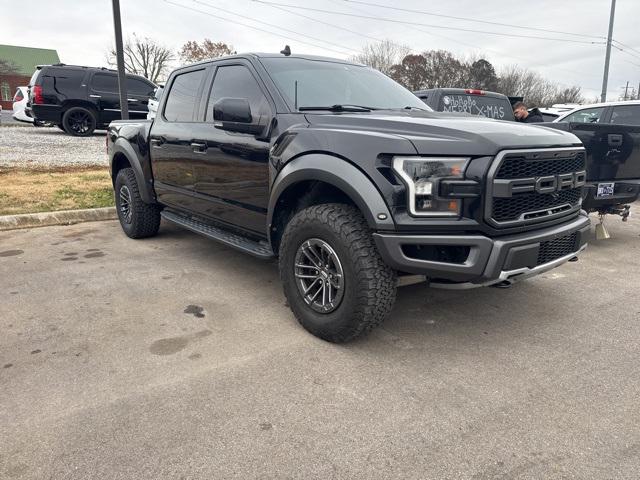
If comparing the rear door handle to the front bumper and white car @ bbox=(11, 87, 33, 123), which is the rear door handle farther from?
white car @ bbox=(11, 87, 33, 123)

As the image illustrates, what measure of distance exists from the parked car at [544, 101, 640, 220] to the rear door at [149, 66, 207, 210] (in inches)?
142

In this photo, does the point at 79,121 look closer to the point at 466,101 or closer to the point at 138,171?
the point at 138,171

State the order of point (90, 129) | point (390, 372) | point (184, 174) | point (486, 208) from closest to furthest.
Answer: point (486, 208)
point (390, 372)
point (184, 174)
point (90, 129)

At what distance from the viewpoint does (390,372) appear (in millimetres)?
2838

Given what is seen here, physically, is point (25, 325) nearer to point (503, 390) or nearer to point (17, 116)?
point (503, 390)

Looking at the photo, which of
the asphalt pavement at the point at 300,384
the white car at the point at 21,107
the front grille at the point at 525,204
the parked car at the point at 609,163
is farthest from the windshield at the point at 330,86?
the white car at the point at 21,107

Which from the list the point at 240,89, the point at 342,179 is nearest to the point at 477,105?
the point at 240,89

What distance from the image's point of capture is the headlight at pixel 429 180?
104 inches

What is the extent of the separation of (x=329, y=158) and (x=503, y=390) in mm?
1641

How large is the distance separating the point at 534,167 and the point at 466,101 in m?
4.81

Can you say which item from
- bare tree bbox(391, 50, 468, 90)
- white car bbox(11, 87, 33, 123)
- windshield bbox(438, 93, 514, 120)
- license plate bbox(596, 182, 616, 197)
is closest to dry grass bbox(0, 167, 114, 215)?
windshield bbox(438, 93, 514, 120)

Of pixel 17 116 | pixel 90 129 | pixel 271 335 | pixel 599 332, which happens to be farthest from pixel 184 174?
pixel 17 116

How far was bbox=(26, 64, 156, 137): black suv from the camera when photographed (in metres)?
14.0

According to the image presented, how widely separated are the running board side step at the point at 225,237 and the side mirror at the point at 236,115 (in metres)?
0.88
